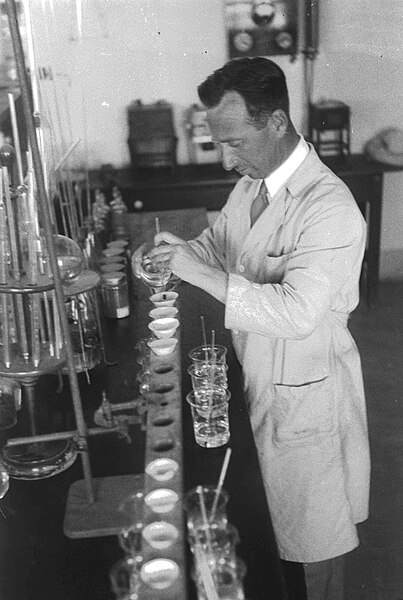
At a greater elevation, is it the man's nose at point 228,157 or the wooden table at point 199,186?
the man's nose at point 228,157

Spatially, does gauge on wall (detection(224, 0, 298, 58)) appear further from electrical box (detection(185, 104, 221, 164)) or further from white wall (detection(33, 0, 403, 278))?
electrical box (detection(185, 104, 221, 164))

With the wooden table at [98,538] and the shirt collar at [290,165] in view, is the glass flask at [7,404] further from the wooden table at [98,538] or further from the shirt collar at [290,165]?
the shirt collar at [290,165]

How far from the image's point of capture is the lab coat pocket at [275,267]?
209 cm

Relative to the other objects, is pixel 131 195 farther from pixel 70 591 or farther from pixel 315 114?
pixel 70 591

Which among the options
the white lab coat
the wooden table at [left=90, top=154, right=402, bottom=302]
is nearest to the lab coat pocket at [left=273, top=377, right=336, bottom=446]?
the white lab coat

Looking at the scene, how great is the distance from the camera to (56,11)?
211 inches

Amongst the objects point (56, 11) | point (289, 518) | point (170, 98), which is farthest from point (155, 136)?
point (289, 518)

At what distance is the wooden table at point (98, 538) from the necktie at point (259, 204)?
48 cm

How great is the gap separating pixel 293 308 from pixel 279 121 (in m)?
0.55

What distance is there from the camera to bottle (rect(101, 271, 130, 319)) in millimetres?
2805

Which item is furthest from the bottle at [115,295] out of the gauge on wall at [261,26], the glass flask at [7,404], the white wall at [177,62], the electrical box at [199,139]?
the gauge on wall at [261,26]

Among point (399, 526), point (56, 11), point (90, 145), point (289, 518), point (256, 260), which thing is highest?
point (56, 11)

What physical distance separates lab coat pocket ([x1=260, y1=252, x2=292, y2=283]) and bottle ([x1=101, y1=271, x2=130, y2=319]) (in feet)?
2.69

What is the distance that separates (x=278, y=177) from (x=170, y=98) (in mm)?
3811
